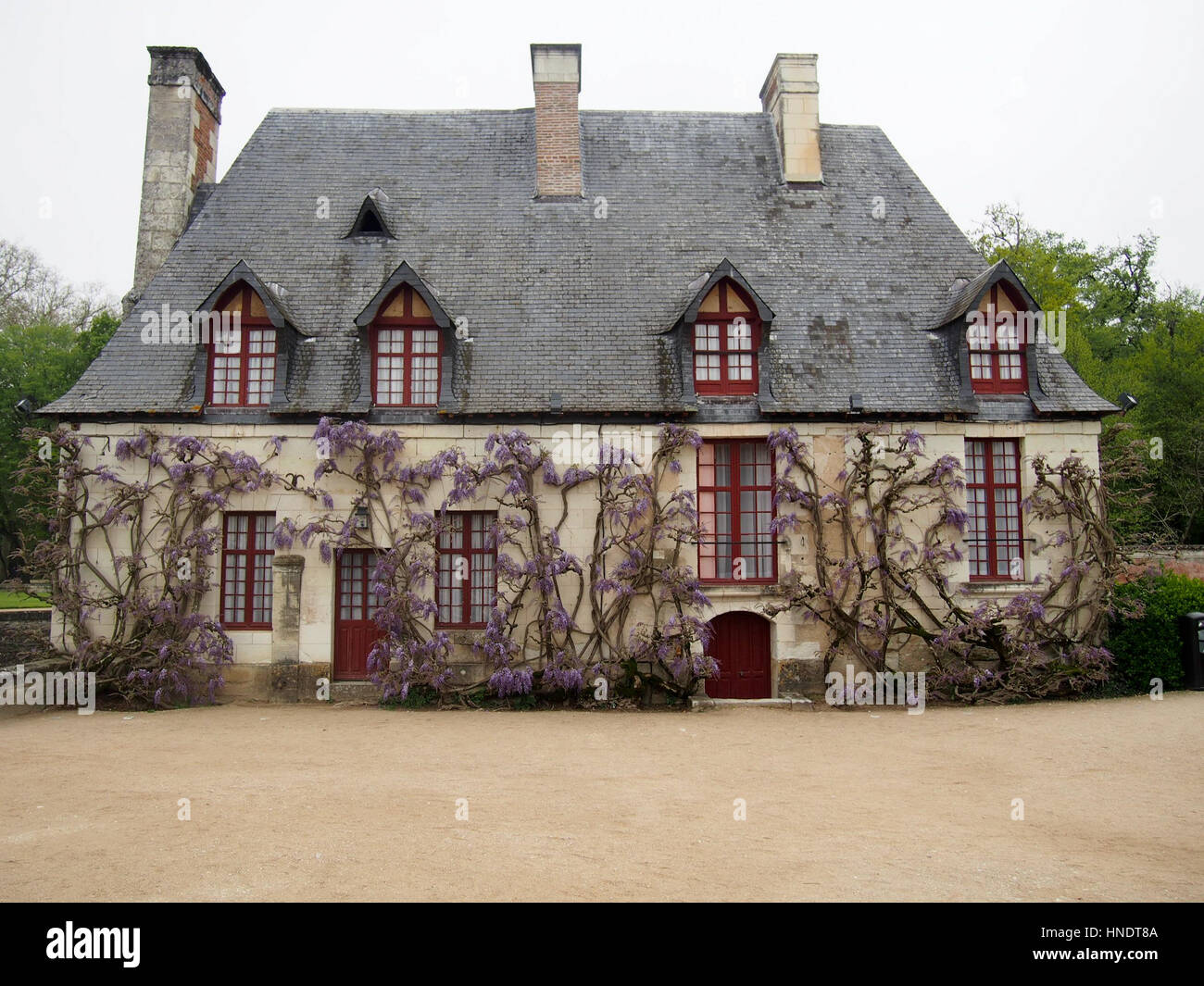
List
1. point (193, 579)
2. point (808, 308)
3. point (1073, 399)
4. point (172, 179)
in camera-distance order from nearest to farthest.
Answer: point (193, 579) → point (1073, 399) → point (808, 308) → point (172, 179)

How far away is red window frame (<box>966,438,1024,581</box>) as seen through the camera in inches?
579

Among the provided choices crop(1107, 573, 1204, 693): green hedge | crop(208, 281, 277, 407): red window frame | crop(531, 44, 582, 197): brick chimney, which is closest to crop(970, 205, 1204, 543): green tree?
crop(1107, 573, 1204, 693): green hedge

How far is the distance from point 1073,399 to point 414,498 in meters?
11.0

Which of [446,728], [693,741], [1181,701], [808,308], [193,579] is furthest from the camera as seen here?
[808,308]

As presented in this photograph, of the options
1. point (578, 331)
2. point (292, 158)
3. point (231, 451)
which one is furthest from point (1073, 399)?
point (292, 158)

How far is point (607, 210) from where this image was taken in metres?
17.2

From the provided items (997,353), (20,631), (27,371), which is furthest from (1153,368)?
(27,371)

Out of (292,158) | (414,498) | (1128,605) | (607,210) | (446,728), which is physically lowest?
(446,728)

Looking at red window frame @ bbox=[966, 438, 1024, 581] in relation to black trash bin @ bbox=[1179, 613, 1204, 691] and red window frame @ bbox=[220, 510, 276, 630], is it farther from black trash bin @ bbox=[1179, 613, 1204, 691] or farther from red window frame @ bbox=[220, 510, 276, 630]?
red window frame @ bbox=[220, 510, 276, 630]

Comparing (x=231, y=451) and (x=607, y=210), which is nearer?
(x=231, y=451)

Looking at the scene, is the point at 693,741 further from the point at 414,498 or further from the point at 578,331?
the point at 578,331

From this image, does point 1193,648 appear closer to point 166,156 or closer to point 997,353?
point 997,353

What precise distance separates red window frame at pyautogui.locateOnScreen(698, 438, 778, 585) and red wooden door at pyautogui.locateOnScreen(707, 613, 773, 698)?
73cm

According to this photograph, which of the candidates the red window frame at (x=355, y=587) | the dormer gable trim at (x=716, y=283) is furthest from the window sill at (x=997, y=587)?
the red window frame at (x=355, y=587)
